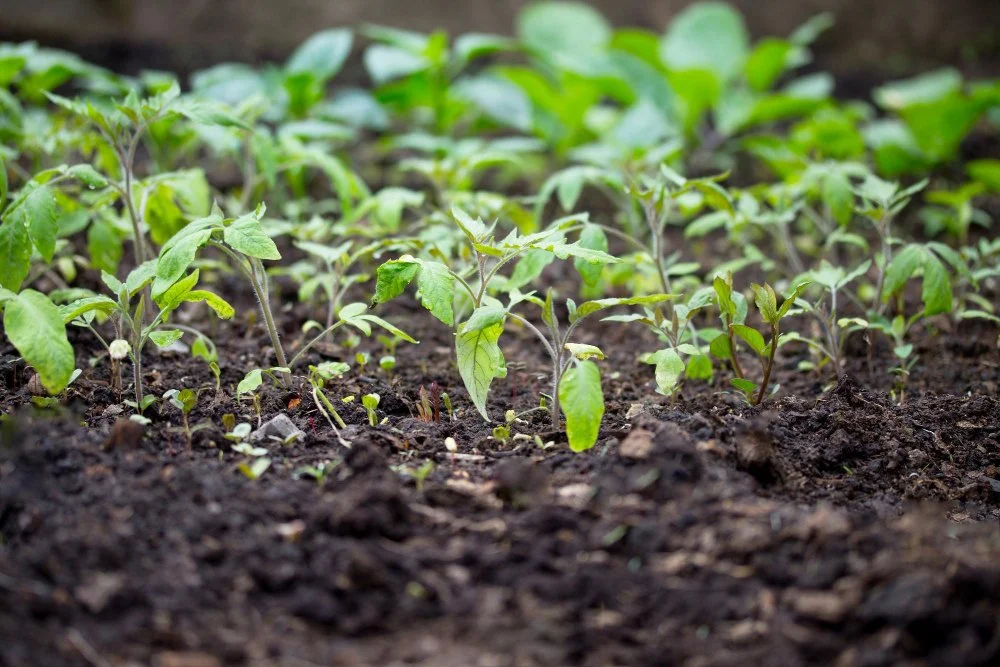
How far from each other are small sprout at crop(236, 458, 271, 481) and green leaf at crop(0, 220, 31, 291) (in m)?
0.72

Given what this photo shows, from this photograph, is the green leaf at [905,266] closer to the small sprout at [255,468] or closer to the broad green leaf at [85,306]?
the small sprout at [255,468]

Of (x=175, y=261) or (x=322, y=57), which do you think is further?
(x=322, y=57)

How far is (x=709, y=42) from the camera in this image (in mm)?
4629

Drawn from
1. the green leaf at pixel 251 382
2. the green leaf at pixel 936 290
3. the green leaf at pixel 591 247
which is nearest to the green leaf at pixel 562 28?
the green leaf at pixel 591 247

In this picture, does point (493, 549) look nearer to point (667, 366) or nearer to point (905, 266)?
point (667, 366)

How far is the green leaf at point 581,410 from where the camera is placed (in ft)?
5.90

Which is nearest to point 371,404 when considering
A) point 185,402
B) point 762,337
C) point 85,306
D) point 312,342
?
point 312,342

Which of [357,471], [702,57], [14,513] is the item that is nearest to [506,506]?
[357,471]

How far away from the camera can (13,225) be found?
2064 mm

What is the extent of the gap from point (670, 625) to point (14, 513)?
47.0 inches

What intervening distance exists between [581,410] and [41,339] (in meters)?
1.08

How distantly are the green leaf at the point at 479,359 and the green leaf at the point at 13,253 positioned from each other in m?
1.00

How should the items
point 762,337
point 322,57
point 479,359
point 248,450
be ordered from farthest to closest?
point 322,57 → point 762,337 → point 479,359 → point 248,450

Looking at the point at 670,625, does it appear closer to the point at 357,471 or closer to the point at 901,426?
the point at 357,471
